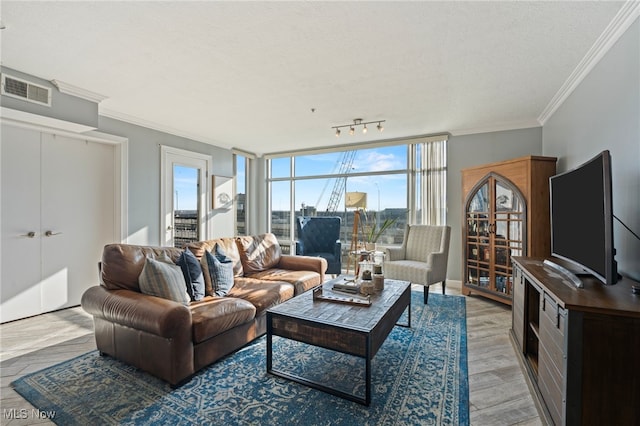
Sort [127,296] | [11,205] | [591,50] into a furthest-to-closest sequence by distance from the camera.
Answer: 1. [11,205]
2. [591,50]
3. [127,296]

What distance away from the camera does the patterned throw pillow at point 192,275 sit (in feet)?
8.08

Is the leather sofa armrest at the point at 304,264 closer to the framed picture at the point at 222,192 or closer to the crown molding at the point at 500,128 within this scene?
the framed picture at the point at 222,192

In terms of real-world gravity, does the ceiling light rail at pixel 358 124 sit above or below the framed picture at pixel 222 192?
above

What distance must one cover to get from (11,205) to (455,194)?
18.4ft

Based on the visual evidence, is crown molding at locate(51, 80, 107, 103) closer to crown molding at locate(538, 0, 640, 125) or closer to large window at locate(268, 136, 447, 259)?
large window at locate(268, 136, 447, 259)

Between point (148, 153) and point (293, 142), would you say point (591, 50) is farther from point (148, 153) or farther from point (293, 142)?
point (148, 153)

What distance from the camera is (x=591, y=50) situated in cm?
231

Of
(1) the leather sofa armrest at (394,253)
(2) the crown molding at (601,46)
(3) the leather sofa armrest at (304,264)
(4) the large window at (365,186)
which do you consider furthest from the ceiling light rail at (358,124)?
(2) the crown molding at (601,46)

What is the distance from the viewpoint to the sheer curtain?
15.4 feet

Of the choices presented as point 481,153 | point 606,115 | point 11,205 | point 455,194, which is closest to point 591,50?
point 606,115

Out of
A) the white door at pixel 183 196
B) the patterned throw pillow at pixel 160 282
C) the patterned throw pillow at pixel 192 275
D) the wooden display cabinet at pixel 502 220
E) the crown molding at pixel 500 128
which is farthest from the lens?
the white door at pixel 183 196

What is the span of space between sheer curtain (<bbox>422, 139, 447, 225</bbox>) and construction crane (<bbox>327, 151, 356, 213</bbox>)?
1.36 metres

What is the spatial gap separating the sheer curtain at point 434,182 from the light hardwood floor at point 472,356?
154 cm

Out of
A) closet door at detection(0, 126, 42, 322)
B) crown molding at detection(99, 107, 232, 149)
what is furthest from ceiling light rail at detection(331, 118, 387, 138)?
closet door at detection(0, 126, 42, 322)
